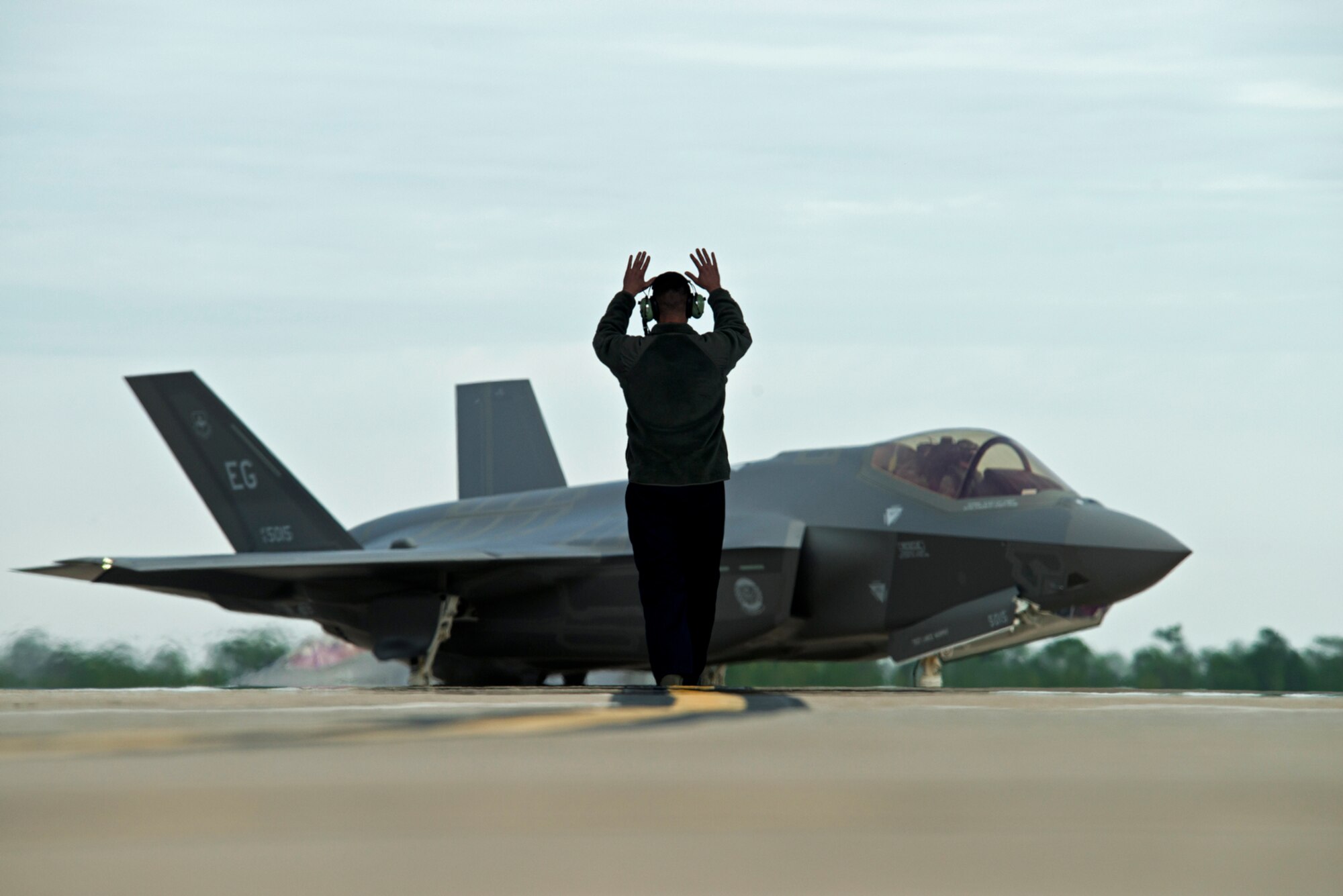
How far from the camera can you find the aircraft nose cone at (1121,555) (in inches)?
491

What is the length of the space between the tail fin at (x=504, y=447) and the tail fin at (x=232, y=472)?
405 centimetres

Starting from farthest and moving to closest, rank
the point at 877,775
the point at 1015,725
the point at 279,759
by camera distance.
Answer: the point at 1015,725 → the point at 279,759 → the point at 877,775

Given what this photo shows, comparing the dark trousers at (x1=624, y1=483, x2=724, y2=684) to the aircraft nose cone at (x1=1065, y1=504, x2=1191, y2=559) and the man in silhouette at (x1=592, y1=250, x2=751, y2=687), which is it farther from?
the aircraft nose cone at (x1=1065, y1=504, x2=1191, y2=559)

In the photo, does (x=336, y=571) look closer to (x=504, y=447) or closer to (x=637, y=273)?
(x=504, y=447)

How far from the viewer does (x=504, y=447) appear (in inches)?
852

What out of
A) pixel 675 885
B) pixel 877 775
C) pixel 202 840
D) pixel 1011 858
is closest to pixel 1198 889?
pixel 1011 858

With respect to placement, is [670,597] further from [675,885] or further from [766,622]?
[766,622]

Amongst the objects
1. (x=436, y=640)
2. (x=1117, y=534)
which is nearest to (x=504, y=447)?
(x=436, y=640)

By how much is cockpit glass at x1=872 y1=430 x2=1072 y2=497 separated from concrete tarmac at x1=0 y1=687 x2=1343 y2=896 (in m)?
10.2

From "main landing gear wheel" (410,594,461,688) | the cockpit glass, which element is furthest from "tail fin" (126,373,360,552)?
the cockpit glass

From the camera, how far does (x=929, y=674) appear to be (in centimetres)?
1323

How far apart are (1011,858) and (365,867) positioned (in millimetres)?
702

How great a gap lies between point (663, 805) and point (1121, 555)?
11.2m

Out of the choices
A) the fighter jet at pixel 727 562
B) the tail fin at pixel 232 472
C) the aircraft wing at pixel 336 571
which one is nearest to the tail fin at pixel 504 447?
the fighter jet at pixel 727 562
